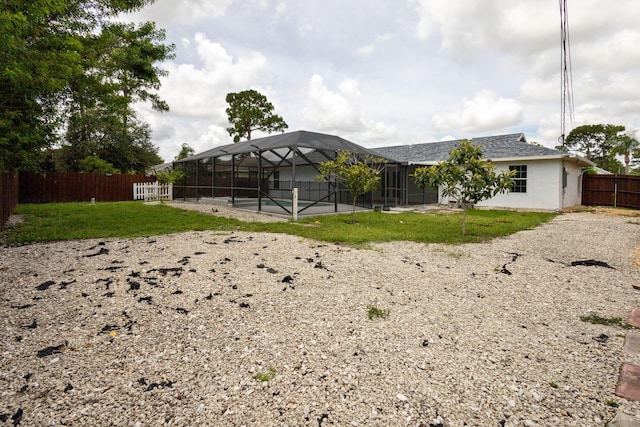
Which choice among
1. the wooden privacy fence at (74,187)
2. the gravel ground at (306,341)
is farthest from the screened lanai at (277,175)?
the gravel ground at (306,341)

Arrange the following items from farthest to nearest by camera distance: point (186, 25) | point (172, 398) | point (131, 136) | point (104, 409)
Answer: point (131, 136) → point (186, 25) → point (172, 398) → point (104, 409)

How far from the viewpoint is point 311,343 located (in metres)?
2.54

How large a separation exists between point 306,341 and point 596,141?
51.9 m

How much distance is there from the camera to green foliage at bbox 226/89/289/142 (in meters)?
29.8

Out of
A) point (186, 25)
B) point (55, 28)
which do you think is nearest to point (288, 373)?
point (55, 28)

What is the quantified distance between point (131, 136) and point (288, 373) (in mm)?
24083

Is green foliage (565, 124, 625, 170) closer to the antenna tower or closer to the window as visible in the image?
the antenna tower

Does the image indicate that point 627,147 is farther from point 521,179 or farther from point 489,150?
point 521,179

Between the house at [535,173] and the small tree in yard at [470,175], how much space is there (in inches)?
254

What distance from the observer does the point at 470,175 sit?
24.0ft

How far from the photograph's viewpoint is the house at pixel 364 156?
39.9 feet

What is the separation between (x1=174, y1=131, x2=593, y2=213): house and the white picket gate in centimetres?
75

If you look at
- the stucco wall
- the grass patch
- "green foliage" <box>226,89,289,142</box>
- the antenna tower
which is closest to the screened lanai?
the stucco wall

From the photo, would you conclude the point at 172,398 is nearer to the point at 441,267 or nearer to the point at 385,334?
the point at 385,334
